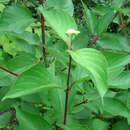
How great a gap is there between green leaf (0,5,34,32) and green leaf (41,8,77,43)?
217 mm

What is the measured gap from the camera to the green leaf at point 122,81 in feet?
2.65

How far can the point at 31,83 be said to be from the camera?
23.9 inches

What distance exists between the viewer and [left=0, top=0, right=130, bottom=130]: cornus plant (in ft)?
2.03

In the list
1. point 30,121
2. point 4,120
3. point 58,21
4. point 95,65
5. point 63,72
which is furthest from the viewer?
point 4,120

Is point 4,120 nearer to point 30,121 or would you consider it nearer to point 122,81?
point 30,121

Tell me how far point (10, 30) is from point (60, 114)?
0.31 metres

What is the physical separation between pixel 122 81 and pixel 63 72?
19cm

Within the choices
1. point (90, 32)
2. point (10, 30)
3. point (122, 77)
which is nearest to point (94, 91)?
point (122, 77)

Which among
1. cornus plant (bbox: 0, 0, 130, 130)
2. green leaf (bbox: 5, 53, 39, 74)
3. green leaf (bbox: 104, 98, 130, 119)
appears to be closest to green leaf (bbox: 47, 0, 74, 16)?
cornus plant (bbox: 0, 0, 130, 130)

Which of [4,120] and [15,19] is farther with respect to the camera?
[4,120]

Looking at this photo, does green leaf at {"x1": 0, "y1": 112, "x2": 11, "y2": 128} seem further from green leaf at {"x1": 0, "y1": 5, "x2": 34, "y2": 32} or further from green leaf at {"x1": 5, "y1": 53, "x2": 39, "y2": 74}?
green leaf at {"x1": 0, "y1": 5, "x2": 34, "y2": 32}

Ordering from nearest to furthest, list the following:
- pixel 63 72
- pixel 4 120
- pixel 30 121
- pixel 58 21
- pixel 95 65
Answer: pixel 95 65
pixel 58 21
pixel 30 121
pixel 63 72
pixel 4 120

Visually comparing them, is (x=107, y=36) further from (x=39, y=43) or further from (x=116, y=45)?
(x=39, y=43)

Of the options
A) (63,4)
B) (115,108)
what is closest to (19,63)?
(63,4)
